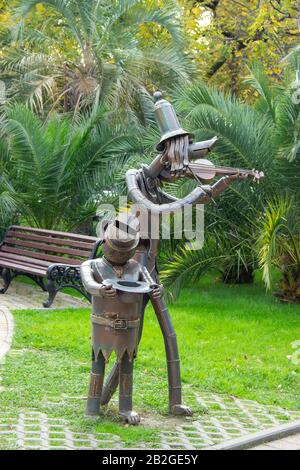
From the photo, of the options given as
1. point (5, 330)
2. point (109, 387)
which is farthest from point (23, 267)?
point (109, 387)

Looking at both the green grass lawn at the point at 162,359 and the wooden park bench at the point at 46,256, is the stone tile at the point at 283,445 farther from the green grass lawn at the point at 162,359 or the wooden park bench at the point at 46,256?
the wooden park bench at the point at 46,256

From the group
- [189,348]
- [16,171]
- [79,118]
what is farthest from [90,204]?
[189,348]

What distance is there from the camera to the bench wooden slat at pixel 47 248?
411 inches

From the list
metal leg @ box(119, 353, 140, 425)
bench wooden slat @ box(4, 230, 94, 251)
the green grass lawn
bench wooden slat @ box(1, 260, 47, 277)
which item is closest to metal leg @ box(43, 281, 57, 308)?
bench wooden slat @ box(1, 260, 47, 277)

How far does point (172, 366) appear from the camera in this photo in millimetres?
5734

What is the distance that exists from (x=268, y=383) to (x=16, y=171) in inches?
296

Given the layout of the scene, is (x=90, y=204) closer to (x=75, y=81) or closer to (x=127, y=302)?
(x=75, y=81)

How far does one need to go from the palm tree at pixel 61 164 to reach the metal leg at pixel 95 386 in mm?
7159

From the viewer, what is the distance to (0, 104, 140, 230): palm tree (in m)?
12.6

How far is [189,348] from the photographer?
798cm

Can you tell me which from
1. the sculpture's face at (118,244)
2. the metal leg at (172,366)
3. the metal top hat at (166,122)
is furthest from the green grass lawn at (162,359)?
the metal top hat at (166,122)

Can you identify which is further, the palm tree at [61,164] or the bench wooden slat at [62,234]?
the palm tree at [61,164]

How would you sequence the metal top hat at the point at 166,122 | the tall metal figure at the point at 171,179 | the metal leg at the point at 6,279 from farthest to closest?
the metal leg at the point at 6,279 → the metal top hat at the point at 166,122 → the tall metal figure at the point at 171,179

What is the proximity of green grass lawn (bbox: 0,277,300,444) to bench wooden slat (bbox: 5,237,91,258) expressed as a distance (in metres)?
→ 0.79
